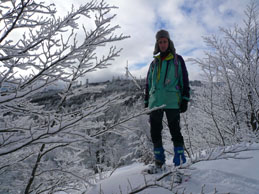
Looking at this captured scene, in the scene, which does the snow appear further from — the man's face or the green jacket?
the man's face

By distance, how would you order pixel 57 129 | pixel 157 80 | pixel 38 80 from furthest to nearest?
pixel 157 80 < pixel 38 80 < pixel 57 129

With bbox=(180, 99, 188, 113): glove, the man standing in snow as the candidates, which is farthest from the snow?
bbox=(180, 99, 188, 113): glove

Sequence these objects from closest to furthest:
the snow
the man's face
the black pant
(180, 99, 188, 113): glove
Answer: the snow → the black pant → (180, 99, 188, 113): glove → the man's face

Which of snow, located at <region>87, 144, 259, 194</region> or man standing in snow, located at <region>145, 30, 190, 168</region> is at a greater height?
man standing in snow, located at <region>145, 30, 190, 168</region>

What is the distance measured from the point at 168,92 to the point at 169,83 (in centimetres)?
13

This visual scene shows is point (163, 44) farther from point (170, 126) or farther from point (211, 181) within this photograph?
point (211, 181)

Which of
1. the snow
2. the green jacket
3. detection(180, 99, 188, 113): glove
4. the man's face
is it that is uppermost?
the man's face

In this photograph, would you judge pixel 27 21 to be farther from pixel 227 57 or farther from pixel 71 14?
pixel 227 57

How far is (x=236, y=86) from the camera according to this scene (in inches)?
172

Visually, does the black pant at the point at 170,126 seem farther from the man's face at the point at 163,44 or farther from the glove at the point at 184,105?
the man's face at the point at 163,44

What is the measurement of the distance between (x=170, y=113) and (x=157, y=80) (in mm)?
503

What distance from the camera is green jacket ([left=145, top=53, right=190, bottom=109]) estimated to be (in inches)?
91.6

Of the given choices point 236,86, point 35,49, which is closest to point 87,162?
point 236,86

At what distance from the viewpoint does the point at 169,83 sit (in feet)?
7.80
